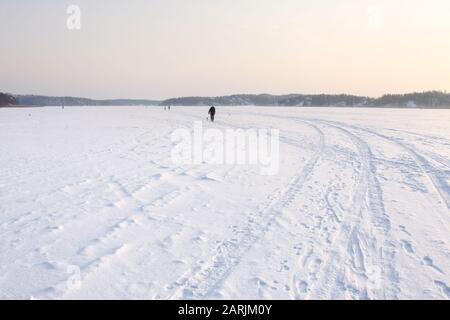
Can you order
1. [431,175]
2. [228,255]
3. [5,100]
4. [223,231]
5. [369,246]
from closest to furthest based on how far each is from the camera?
[228,255] < [369,246] < [223,231] < [431,175] < [5,100]

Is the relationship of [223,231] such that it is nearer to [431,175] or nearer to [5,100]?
[431,175]

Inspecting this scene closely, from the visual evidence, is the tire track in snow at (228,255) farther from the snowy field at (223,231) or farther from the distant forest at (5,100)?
the distant forest at (5,100)

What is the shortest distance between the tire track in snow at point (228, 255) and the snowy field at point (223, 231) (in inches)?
0.7

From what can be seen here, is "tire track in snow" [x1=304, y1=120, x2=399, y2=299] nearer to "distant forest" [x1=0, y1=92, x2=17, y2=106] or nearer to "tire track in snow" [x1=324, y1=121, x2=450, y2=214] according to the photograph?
"tire track in snow" [x1=324, y1=121, x2=450, y2=214]

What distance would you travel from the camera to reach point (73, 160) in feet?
35.2

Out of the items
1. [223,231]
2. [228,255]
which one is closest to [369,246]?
[228,255]

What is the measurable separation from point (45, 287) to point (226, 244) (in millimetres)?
2230

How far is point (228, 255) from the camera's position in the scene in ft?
14.3

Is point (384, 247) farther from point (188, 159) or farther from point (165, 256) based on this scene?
point (188, 159)

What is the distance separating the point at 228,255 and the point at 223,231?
0.84m

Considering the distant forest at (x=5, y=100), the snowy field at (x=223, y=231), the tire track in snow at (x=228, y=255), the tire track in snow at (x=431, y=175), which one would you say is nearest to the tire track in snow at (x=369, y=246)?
the snowy field at (x=223, y=231)

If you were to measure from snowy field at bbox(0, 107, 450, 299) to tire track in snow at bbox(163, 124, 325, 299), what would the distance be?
0.05ft

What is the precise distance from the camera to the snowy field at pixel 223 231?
3646 millimetres
